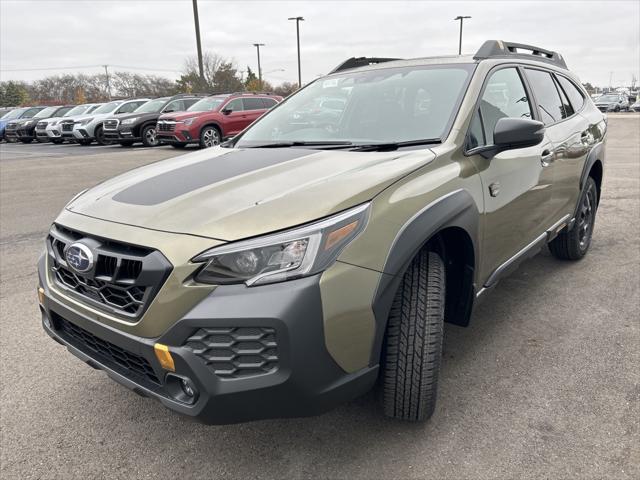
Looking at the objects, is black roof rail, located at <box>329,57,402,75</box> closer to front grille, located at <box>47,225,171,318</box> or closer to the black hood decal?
the black hood decal

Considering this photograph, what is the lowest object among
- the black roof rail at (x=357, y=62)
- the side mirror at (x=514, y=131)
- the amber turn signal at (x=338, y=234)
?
the amber turn signal at (x=338, y=234)

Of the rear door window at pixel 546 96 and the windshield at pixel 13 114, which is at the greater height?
the rear door window at pixel 546 96

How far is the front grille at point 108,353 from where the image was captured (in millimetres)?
1876

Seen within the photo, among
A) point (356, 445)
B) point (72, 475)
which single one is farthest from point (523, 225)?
point (72, 475)

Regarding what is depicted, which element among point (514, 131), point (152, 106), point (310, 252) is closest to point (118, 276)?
point (310, 252)

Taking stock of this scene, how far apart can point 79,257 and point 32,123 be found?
79.2ft

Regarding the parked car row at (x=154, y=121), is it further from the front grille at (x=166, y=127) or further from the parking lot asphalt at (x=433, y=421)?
the parking lot asphalt at (x=433, y=421)

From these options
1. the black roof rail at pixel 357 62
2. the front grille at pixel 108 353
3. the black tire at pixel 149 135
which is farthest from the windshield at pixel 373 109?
the black tire at pixel 149 135

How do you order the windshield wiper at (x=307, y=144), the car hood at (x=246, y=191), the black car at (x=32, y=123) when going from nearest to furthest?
the car hood at (x=246, y=191), the windshield wiper at (x=307, y=144), the black car at (x=32, y=123)

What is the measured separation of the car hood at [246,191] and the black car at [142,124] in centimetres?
1493

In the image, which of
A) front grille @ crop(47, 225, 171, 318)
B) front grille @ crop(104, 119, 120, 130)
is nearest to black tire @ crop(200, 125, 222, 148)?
front grille @ crop(104, 119, 120, 130)

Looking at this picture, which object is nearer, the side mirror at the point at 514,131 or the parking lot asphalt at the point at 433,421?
the parking lot asphalt at the point at 433,421

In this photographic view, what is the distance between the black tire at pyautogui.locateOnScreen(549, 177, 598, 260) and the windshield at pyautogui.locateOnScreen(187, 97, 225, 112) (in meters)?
12.1

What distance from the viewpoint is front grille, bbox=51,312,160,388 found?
1.88 metres
